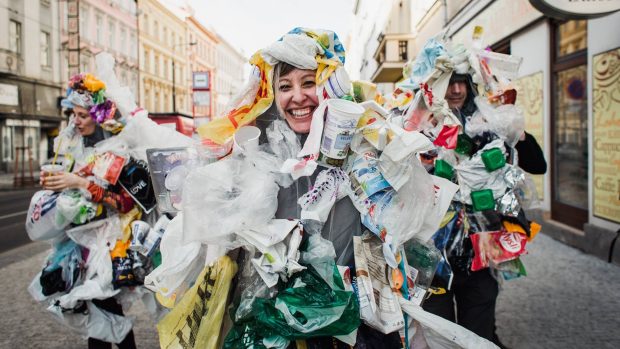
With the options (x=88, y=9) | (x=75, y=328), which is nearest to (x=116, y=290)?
(x=75, y=328)

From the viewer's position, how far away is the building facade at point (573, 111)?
4953 millimetres

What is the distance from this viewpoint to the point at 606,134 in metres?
5.05

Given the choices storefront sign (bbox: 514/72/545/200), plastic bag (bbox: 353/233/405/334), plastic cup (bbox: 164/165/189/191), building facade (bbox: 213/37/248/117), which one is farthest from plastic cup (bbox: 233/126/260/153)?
building facade (bbox: 213/37/248/117)

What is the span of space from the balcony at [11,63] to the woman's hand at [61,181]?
23136mm

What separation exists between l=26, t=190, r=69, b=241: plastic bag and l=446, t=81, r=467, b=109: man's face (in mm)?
2527

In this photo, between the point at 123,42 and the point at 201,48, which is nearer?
the point at 123,42

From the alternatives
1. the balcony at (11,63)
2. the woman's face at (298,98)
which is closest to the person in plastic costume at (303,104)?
the woman's face at (298,98)

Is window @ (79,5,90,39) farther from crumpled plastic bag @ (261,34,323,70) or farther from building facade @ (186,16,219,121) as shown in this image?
crumpled plastic bag @ (261,34,323,70)

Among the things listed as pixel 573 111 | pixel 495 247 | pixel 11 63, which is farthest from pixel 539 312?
pixel 11 63

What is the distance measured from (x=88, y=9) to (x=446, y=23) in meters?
28.1

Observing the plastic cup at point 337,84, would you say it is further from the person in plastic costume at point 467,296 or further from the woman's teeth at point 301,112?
the person in plastic costume at point 467,296

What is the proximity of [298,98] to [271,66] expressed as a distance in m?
0.18

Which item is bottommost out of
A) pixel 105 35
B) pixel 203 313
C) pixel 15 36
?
pixel 203 313

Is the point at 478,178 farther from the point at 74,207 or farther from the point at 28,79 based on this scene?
the point at 28,79
